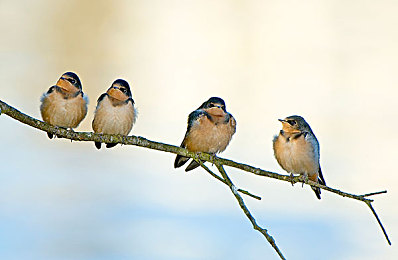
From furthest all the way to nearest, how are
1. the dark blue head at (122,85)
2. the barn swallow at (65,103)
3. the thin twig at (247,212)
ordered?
the dark blue head at (122,85) → the barn swallow at (65,103) → the thin twig at (247,212)

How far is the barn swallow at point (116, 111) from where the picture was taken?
27.4ft

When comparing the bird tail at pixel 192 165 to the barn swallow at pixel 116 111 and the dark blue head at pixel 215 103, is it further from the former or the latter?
the barn swallow at pixel 116 111

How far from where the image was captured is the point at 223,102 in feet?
28.0

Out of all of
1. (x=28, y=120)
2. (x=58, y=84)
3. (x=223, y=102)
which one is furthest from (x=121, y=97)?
(x=28, y=120)

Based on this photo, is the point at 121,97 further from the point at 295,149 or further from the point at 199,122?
the point at 295,149

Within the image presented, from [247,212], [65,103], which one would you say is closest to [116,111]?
[65,103]

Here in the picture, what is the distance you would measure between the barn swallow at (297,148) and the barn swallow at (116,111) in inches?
96.8

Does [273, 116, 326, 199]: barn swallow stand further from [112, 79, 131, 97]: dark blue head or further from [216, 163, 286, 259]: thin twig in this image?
[216, 163, 286, 259]: thin twig

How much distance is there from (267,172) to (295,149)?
2670mm

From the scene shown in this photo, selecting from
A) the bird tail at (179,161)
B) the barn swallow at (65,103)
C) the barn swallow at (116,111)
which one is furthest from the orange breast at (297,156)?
the barn swallow at (65,103)

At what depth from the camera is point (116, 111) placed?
27.4ft

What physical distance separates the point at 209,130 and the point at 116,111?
152 cm

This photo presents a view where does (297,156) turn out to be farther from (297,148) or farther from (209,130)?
(209,130)

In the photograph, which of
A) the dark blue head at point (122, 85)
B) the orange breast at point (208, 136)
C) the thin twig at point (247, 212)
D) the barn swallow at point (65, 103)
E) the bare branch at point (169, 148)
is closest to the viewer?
the thin twig at point (247, 212)
